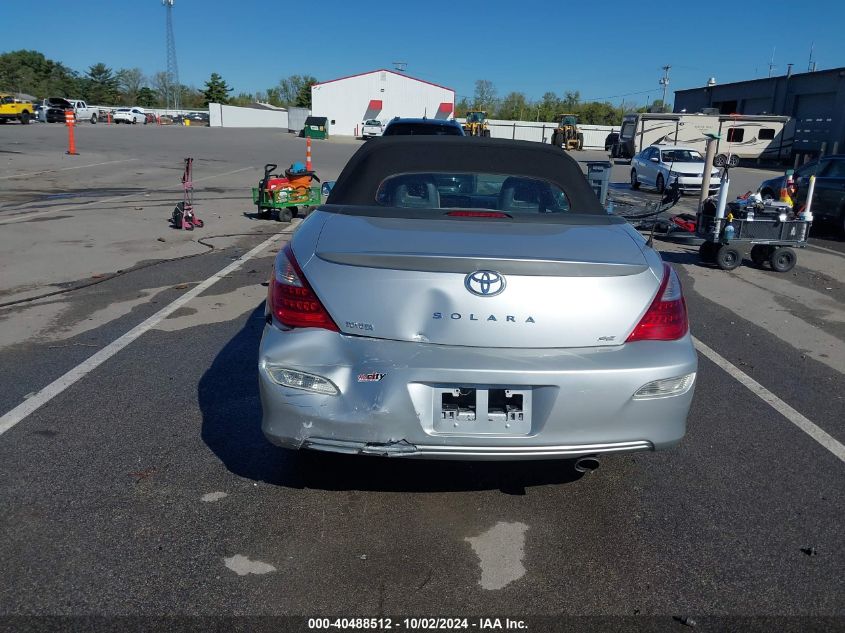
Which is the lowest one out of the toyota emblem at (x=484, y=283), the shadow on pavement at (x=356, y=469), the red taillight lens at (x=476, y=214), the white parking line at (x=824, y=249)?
the white parking line at (x=824, y=249)

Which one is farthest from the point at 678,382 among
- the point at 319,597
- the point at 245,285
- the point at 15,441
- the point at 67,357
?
the point at 245,285

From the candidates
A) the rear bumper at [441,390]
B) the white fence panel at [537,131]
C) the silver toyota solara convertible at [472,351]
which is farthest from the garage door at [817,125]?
the rear bumper at [441,390]

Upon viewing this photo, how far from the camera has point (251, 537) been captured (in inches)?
120

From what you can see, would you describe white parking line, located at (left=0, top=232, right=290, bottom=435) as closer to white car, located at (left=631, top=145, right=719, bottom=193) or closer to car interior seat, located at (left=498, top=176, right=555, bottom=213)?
car interior seat, located at (left=498, top=176, right=555, bottom=213)

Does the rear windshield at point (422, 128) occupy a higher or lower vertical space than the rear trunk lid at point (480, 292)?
higher

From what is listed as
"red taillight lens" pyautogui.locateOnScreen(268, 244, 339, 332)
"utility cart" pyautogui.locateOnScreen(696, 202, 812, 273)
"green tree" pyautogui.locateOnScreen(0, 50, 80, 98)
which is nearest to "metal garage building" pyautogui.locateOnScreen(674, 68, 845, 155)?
"utility cart" pyautogui.locateOnScreen(696, 202, 812, 273)

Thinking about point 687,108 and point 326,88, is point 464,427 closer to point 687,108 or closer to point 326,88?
point 687,108

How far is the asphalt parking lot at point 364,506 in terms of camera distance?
8.89 ft

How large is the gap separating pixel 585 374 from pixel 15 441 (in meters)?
3.03

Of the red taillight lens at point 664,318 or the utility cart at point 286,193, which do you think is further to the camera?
the utility cart at point 286,193

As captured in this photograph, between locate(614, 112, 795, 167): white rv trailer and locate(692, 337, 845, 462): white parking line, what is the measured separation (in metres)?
28.6

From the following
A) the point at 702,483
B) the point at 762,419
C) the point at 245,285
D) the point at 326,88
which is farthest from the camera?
the point at 326,88

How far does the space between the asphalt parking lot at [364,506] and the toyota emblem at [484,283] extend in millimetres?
1084

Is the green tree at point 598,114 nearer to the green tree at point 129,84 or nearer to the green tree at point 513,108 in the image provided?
the green tree at point 513,108
